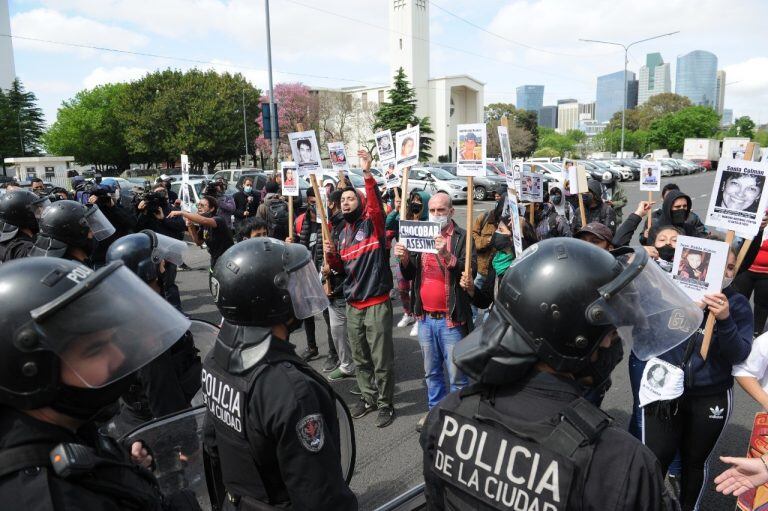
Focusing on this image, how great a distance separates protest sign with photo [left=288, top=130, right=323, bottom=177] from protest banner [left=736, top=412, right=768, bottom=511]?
184 inches

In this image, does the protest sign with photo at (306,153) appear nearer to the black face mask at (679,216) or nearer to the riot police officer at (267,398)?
the riot police officer at (267,398)

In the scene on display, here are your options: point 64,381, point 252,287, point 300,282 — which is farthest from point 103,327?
point 300,282

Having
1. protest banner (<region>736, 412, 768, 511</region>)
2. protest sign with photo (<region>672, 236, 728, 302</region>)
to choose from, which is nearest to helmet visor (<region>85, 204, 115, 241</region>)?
protest sign with photo (<region>672, 236, 728, 302</region>)

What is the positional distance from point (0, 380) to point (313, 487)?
103 centimetres

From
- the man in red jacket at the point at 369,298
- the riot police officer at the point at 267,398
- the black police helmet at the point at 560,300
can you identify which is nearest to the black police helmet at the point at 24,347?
the riot police officer at the point at 267,398

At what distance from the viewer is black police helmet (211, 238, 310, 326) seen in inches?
85.4

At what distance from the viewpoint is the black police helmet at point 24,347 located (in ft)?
4.30

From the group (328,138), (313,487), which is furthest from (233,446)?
(328,138)

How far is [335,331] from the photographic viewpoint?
5.77 meters

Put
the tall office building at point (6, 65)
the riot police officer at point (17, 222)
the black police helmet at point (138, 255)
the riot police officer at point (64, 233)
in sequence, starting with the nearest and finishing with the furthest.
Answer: the black police helmet at point (138, 255)
the riot police officer at point (64, 233)
the riot police officer at point (17, 222)
the tall office building at point (6, 65)

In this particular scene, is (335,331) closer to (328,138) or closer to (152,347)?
(152,347)

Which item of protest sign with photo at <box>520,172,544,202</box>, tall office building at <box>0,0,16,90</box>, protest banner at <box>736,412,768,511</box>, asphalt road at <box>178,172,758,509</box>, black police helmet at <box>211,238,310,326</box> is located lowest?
asphalt road at <box>178,172,758,509</box>

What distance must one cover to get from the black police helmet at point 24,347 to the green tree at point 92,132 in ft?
213

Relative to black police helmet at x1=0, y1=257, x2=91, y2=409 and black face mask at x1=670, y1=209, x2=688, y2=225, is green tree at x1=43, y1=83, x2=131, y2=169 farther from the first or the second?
black police helmet at x1=0, y1=257, x2=91, y2=409
